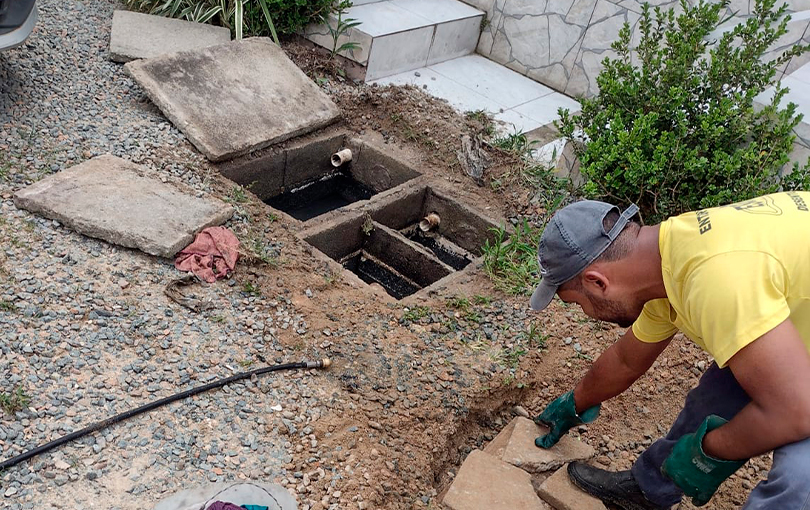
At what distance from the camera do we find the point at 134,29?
17.6 ft

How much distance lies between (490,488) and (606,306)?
0.96 meters

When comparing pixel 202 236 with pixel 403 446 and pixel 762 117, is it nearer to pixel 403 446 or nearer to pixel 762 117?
pixel 403 446

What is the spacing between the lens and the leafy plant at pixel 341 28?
572 cm

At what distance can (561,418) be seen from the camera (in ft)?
Answer: 9.87

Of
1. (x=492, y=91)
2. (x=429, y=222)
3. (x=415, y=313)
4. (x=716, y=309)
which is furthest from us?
(x=492, y=91)

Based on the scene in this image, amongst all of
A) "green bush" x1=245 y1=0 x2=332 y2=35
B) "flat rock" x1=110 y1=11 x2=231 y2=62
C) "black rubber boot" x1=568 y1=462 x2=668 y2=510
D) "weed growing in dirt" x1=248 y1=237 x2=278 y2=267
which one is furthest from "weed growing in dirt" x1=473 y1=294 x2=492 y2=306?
"green bush" x1=245 y1=0 x2=332 y2=35

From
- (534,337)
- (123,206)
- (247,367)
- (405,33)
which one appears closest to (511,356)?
(534,337)

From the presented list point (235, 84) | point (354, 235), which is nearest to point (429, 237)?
point (354, 235)

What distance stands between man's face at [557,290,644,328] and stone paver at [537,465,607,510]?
0.87m

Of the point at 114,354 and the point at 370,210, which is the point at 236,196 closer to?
the point at 370,210

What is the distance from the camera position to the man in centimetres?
189

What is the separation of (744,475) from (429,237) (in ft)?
7.97

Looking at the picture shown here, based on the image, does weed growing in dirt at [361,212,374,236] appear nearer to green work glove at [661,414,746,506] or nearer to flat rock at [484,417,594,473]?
flat rock at [484,417,594,473]

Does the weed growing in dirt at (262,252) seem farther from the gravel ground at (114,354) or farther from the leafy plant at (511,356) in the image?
the leafy plant at (511,356)
